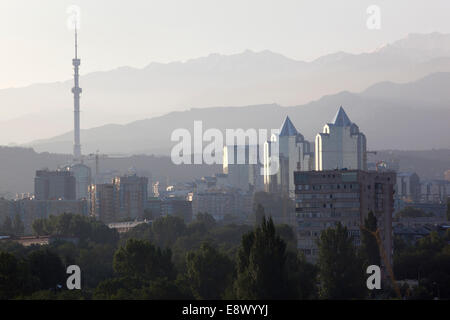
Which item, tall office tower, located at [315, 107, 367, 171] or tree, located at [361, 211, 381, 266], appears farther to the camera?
tall office tower, located at [315, 107, 367, 171]

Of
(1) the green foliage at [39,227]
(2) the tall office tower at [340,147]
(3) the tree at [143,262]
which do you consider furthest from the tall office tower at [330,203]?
(2) the tall office tower at [340,147]

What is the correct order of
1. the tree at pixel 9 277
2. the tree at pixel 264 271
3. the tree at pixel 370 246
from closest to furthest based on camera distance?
1. the tree at pixel 264 271
2. the tree at pixel 9 277
3. the tree at pixel 370 246

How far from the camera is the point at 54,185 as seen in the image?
589ft

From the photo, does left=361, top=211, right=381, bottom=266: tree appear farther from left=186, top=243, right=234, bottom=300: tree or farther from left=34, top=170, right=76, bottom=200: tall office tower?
left=34, top=170, right=76, bottom=200: tall office tower

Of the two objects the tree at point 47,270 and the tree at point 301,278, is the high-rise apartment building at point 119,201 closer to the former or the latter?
the tree at point 47,270

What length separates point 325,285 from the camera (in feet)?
154

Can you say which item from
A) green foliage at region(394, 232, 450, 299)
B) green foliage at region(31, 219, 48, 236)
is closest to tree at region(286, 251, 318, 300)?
green foliage at region(394, 232, 450, 299)

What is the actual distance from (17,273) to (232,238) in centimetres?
5404

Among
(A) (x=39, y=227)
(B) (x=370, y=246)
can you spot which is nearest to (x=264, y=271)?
(B) (x=370, y=246)

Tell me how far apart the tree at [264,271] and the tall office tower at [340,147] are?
147 m

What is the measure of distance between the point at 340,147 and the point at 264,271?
15355cm

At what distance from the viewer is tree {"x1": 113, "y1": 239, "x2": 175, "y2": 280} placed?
5222 cm

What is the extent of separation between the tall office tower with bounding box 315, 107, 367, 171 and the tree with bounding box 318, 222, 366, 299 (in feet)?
449

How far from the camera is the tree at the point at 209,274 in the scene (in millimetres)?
47188
